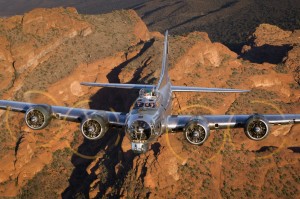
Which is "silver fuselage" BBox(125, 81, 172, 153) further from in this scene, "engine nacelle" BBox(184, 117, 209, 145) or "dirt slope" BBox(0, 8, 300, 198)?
"dirt slope" BBox(0, 8, 300, 198)

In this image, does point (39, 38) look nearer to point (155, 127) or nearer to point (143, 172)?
point (143, 172)

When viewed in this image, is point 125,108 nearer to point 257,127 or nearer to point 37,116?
point 37,116

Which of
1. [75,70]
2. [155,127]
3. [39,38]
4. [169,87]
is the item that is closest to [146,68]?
[75,70]

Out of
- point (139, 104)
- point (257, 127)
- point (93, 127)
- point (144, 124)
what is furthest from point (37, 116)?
point (257, 127)

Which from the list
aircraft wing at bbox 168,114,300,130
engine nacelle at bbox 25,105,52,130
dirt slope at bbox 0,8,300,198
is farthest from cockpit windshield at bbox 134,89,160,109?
dirt slope at bbox 0,8,300,198

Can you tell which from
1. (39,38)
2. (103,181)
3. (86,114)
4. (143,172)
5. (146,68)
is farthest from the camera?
(39,38)

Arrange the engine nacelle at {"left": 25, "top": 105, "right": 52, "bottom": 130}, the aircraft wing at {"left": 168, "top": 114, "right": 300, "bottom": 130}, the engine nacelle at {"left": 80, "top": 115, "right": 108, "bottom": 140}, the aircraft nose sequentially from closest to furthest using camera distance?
the aircraft nose < the aircraft wing at {"left": 168, "top": 114, "right": 300, "bottom": 130} < the engine nacelle at {"left": 80, "top": 115, "right": 108, "bottom": 140} < the engine nacelle at {"left": 25, "top": 105, "right": 52, "bottom": 130}
